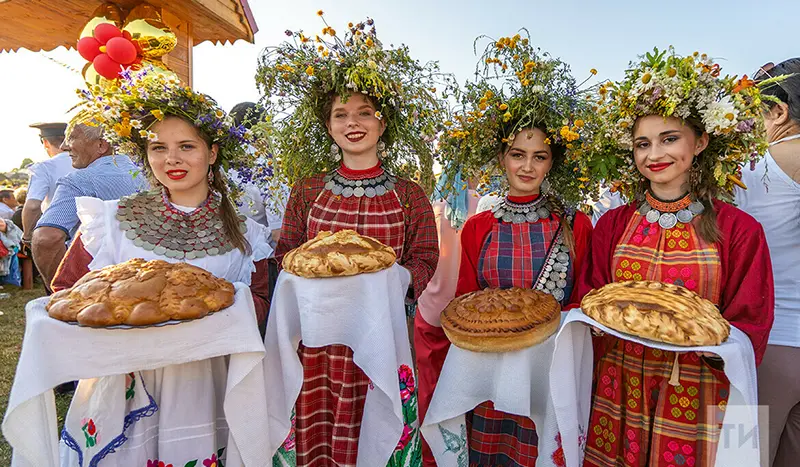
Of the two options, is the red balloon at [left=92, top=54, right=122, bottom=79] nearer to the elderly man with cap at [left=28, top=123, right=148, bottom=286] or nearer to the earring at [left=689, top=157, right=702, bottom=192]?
the elderly man with cap at [left=28, top=123, right=148, bottom=286]

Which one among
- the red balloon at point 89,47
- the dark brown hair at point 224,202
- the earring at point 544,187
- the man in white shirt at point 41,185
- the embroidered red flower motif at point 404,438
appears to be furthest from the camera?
the man in white shirt at point 41,185

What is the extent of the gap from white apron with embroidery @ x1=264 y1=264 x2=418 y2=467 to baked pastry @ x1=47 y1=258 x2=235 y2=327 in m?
0.31

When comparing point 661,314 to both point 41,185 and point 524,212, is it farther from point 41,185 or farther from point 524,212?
point 41,185

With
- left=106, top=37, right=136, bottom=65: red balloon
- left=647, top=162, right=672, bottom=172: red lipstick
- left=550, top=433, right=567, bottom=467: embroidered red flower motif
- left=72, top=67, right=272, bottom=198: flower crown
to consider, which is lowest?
left=550, top=433, right=567, bottom=467: embroidered red flower motif

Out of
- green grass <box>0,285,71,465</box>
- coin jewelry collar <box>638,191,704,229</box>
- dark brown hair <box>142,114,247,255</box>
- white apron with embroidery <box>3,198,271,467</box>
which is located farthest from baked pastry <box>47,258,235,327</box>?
green grass <box>0,285,71,465</box>

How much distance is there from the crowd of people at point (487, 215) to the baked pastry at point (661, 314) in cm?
23

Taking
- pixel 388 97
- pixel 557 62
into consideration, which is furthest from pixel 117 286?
pixel 557 62

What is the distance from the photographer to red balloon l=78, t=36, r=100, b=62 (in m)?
3.83

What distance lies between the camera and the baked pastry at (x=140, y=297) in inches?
62.9

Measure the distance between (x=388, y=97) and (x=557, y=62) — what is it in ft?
3.31

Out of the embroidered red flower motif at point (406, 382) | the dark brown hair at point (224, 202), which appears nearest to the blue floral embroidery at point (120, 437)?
the dark brown hair at point (224, 202)

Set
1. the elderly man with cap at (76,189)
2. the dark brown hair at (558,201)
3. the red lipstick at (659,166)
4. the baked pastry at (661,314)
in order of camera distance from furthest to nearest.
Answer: the elderly man with cap at (76,189)
the dark brown hair at (558,201)
the red lipstick at (659,166)
the baked pastry at (661,314)

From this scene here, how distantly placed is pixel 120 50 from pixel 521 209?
12.1 feet

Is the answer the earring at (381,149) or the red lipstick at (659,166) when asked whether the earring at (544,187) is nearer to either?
the red lipstick at (659,166)
